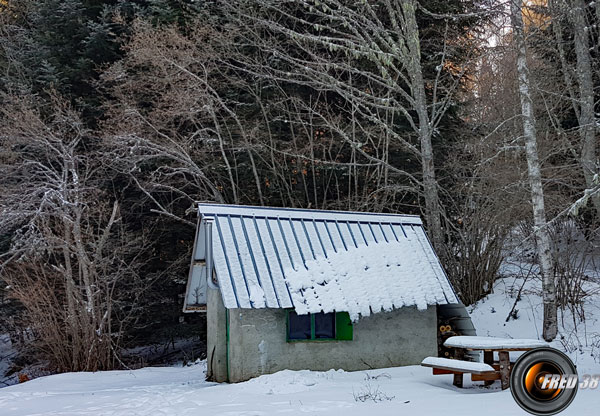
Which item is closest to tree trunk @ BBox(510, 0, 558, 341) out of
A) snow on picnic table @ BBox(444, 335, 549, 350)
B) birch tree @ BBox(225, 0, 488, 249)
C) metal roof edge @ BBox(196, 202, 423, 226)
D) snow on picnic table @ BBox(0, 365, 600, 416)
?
metal roof edge @ BBox(196, 202, 423, 226)

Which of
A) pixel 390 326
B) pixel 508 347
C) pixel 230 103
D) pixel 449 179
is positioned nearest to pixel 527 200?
pixel 449 179

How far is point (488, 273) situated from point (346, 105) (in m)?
7.11

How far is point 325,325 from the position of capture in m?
11.1

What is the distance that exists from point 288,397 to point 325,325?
99.7 inches

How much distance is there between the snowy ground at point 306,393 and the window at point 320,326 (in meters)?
0.69

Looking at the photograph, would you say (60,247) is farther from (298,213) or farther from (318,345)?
(318,345)

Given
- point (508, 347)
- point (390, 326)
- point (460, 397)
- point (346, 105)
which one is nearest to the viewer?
point (460, 397)

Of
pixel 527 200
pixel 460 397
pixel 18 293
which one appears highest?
pixel 527 200

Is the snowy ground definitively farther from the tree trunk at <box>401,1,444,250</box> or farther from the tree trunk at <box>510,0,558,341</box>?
the tree trunk at <box>401,1,444,250</box>

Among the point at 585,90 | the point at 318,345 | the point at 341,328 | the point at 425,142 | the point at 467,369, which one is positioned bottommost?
the point at 467,369

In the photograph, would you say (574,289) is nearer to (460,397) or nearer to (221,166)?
(460,397)

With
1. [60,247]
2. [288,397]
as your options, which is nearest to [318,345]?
[288,397]

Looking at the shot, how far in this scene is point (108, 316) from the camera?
16578mm

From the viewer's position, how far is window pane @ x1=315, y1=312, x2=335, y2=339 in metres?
11.0
